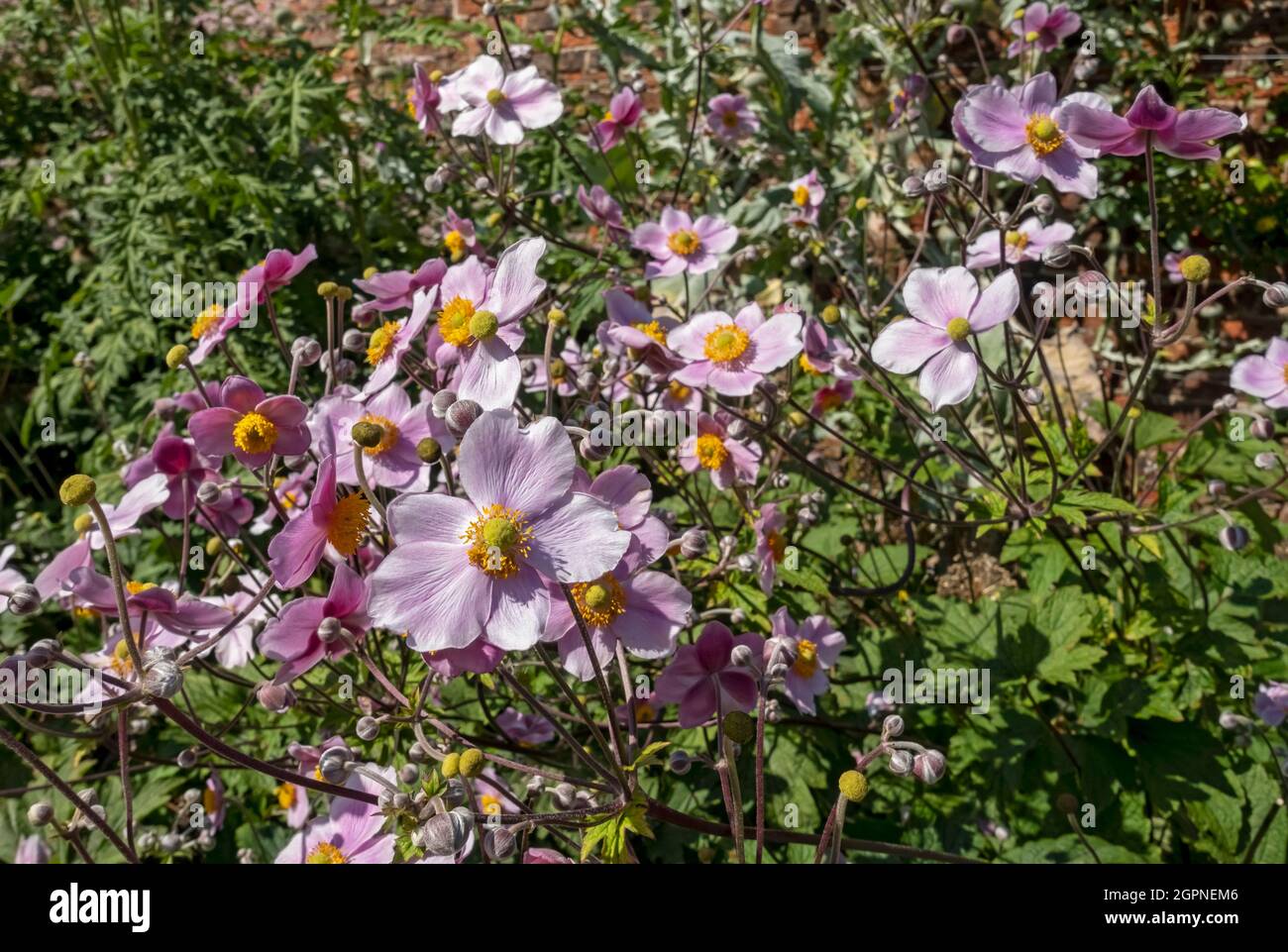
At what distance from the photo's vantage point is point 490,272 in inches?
65.7

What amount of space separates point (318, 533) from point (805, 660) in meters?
0.94

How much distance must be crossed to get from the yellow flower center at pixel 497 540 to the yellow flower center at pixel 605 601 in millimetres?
124

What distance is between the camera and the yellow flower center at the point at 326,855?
54.8 inches

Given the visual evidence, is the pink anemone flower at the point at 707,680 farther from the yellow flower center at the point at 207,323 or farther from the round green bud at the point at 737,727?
the yellow flower center at the point at 207,323

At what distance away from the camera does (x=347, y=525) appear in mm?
1361

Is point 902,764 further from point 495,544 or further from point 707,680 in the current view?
point 495,544

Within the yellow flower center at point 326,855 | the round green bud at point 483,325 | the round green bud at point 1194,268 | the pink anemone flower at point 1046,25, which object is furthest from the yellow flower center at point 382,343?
the pink anemone flower at point 1046,25

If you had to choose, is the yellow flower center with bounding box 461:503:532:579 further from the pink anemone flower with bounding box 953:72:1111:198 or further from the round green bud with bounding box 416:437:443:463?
the pink anemone flower with bounding box 953:72:1111:198

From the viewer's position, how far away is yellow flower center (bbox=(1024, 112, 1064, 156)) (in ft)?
5.69

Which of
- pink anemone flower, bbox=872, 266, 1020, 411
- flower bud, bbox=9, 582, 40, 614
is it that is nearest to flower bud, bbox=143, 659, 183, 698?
flower bud, bbox=9, 582, 40, 614

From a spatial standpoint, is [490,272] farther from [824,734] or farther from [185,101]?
[185,101]

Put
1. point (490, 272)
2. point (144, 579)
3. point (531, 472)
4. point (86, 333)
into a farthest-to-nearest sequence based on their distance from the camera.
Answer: point (86, 333) < point (144, 579) < point (490, 272) < point (531, 472)
